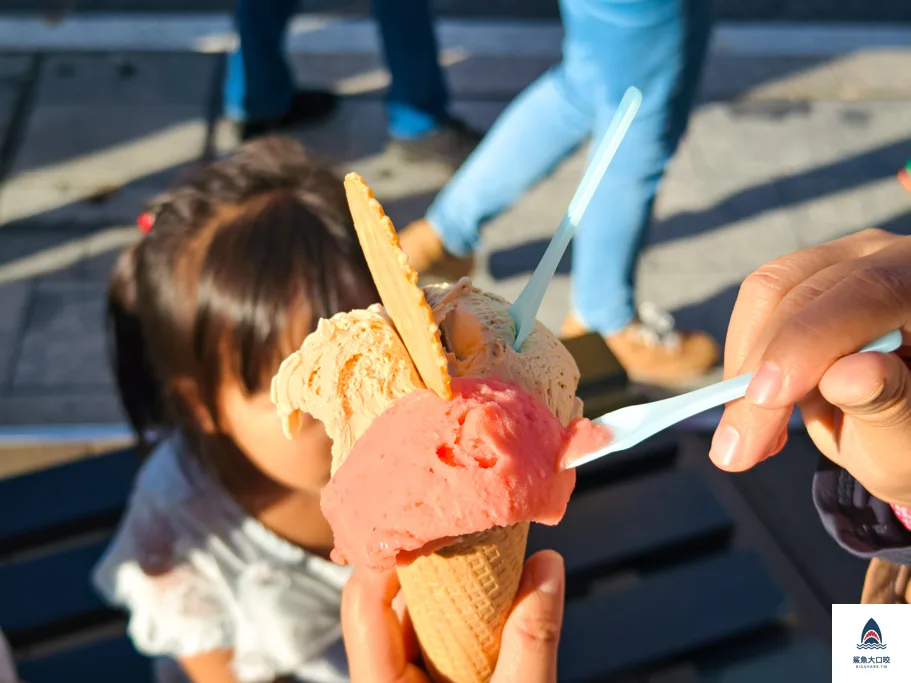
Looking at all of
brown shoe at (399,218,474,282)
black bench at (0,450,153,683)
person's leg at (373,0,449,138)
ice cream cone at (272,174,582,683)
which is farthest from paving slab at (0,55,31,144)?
ice cream cone at (272,174,582,683)

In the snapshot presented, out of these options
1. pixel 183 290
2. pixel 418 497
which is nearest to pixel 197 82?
pixel 183 290

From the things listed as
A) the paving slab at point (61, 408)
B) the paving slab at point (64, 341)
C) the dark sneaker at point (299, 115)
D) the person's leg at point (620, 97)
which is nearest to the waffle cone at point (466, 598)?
the person's leg at point (620, 97)

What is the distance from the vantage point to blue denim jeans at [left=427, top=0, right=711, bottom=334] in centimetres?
219

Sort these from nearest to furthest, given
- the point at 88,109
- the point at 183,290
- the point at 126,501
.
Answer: the point at 183,290 < the point at 126,501 < the point at 88,109

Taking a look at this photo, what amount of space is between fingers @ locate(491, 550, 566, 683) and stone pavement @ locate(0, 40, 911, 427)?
194 centimetres

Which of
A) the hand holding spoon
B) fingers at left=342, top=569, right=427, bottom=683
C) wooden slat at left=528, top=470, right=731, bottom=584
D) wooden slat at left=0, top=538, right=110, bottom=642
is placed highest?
the hand holding spoon

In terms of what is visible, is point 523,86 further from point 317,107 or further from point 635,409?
point 635,409

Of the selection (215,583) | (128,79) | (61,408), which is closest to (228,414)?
(215,583)

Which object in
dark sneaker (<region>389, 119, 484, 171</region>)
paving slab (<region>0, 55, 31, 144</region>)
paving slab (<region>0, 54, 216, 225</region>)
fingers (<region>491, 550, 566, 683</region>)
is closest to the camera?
fingers (<region>491, 550, 566, 683</region>)

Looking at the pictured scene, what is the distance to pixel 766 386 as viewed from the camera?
832 millimetres

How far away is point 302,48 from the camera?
4145 mm

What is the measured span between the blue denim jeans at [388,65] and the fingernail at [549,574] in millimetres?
2611

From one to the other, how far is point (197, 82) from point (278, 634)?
2895 millimetres

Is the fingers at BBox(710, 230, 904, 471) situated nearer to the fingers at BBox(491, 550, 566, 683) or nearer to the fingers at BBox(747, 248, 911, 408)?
the fingers at BBox(747, 248, 911, 408)
